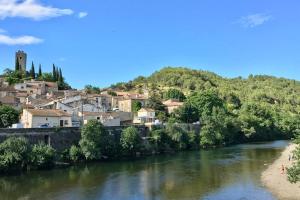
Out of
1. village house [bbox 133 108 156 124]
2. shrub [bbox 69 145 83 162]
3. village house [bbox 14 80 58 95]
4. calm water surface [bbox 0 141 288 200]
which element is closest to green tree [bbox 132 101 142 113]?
village house [bbox 133 108 156 124]

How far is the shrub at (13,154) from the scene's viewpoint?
41719 millimetres

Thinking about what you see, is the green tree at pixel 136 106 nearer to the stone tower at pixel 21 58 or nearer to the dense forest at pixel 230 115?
the dense forest at pixel 230 115

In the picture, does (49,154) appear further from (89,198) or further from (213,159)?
(213,159)

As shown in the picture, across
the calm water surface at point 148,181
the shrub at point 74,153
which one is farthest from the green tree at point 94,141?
the calm water surface at point 148,181

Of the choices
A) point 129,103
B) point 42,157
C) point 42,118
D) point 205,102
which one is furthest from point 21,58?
point 42,157

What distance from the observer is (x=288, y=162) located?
4803cm

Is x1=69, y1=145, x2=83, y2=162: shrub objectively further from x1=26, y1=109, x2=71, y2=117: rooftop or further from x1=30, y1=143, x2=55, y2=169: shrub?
x1=26, y1=109, x2=71, y2=117: rooftop

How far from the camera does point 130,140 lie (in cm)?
5597

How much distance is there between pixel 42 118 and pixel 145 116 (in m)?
27.0

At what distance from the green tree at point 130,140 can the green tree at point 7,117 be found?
48.6ft

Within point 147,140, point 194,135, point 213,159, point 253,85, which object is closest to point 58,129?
point 147,140

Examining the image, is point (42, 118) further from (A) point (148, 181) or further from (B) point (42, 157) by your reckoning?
(A) point (148, 181)

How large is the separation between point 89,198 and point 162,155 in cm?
2882

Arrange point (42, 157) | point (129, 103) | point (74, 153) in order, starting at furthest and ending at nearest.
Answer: point (129, 103), point (74, 153), point (42, 157)
